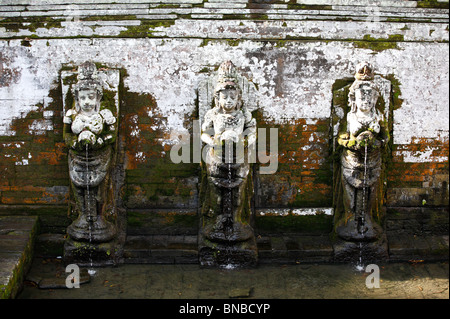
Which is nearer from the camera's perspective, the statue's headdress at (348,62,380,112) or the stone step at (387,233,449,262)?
the statue's headdress at (348,62,380,112)

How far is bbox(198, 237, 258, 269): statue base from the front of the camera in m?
5.89

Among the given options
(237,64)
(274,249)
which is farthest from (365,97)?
(274,249)

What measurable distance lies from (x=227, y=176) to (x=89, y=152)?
1.73 metres

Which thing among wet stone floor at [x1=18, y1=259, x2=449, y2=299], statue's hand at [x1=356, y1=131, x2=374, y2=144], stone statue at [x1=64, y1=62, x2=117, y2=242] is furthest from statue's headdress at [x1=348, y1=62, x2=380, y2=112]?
stone statue at [x1=64, y1=62, x2=117, y2=242]

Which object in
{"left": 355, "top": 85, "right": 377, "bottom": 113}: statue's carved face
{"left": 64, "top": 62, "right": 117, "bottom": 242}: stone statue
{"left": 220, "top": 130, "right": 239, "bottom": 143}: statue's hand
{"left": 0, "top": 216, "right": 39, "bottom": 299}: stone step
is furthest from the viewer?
{"left": 355, "top": 85, "right": 377, "bottom": 113}: statue's carved face

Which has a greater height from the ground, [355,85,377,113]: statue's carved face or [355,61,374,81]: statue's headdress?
[355,61,374,81]: statue's headdress

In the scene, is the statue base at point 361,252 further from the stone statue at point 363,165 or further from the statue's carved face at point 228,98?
the statue's carved face at point 228,98

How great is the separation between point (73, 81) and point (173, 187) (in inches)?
76.1

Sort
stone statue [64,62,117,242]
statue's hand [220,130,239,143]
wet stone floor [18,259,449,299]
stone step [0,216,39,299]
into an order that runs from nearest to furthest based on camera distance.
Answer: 1. stone step [0,216,39,299]
2. wet stone floor [18,259,449,299]
3. statue's hand [220,130,239,143]
4. stone statue [64,62,117,242]

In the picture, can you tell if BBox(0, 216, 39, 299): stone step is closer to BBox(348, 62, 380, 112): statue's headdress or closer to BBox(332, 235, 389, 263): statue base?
BBox(332, 235, 389, 263): statue base

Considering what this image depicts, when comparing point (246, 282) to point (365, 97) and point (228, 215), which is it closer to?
point (228, 215)

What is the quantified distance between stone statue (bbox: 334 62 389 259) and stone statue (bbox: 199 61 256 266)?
1262mm

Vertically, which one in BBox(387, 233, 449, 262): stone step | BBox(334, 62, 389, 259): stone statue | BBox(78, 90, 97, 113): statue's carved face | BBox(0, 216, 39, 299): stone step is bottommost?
BBox(387, 233, 449, 262): stone step

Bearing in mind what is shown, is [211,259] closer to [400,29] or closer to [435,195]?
[435,195]
